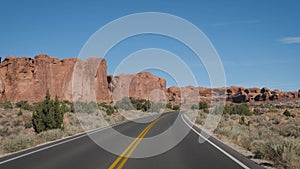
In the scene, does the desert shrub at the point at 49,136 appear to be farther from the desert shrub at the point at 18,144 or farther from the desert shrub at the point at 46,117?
the desert shrub at the point at 46,117

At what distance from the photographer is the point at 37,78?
285 ft

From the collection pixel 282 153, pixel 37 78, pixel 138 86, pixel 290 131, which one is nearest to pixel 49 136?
A: pixel 282 153

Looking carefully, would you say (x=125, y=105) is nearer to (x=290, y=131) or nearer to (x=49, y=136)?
(x=290, y=131)

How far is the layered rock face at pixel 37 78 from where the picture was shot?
8394cm

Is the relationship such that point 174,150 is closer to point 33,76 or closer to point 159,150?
point 159,150

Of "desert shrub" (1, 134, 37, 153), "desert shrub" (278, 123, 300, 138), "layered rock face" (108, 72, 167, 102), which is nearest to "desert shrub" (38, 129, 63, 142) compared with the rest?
"desert shrub" (1, 134, 37, 153)

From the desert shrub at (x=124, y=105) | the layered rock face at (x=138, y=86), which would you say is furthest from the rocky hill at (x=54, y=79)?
the desert shrub at (x=124, y=105)

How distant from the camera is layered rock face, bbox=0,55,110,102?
275ft

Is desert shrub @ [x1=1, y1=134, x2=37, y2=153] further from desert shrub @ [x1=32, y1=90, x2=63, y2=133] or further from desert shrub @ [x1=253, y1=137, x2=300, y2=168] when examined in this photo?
desert shrub @ [x1=253, y1=137, x2=300, y2=168]

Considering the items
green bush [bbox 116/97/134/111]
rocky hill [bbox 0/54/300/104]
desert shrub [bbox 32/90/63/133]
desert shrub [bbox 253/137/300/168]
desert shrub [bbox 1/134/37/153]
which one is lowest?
desert shrub [bbox 253/137/300/168]

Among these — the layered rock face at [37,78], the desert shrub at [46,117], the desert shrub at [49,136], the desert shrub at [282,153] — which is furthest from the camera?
the layered rock face at [37,78]

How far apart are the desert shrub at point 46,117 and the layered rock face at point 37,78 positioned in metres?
63.8

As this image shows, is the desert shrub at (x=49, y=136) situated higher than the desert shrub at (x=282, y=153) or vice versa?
the desert shrub at (x=49, y=136)

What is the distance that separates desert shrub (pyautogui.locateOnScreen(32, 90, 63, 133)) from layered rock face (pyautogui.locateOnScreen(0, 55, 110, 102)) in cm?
6379
